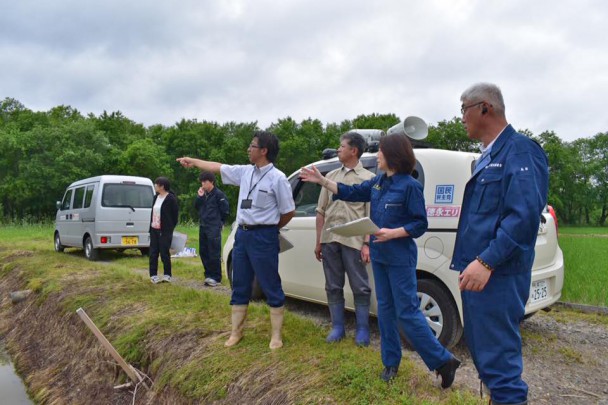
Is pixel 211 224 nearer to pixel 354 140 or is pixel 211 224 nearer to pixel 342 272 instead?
pixel 342 272

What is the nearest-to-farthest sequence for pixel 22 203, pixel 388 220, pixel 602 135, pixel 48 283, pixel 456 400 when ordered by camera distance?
pixel 456 400
pixel 388 220
pixel 48 283
pixel 22 203
pixel 602 135

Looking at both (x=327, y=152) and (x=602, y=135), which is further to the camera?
(x=602, y=135)

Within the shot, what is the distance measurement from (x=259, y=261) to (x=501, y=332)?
2087mm

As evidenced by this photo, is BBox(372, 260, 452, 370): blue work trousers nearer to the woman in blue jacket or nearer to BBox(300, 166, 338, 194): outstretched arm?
the woman in blue jacket

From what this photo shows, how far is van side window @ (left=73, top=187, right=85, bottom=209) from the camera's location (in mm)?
11909

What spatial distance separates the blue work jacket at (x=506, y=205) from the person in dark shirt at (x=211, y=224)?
604 centimetres

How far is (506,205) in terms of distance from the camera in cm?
205

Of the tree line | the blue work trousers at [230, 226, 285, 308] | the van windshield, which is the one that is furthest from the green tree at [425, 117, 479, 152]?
the blue work trousers at [230, 226, 285, 308]

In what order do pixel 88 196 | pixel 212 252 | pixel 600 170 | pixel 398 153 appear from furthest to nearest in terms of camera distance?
pixel 600 170, pixel 88 196, pixel 212 252, pixel 398 153

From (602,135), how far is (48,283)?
79.7m

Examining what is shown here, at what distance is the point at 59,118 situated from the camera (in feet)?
164

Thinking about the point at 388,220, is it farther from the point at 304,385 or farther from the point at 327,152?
the point at 327,152

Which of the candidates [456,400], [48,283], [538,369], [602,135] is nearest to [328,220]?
[456,400]

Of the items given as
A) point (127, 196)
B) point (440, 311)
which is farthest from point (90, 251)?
point (440, 311)
